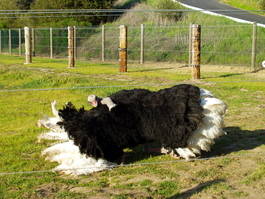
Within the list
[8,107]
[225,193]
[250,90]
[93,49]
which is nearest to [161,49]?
[93,49]

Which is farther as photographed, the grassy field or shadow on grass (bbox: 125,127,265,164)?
shadow on grass (bbox: 125,127,265,164)

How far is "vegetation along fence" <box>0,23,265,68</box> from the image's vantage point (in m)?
19.5

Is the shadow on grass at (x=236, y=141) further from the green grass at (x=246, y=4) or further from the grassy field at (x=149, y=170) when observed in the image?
the green grass at (x=246, y=4)

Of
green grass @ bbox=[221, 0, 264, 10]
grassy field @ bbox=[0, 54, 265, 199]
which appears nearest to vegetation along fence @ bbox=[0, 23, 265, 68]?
grassy field @ bbox=[0, 54, 265, 199]

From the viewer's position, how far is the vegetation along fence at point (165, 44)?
770 inches

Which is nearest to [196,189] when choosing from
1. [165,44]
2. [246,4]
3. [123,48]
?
[123,48]

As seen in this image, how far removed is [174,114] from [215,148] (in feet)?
4.13

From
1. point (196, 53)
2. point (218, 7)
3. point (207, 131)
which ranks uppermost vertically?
point (218, 7)

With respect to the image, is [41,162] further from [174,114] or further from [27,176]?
[174,114]

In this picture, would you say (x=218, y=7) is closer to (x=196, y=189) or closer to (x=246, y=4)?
(x=246, y=4)

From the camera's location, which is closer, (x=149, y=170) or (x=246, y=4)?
(x=149, y=170)

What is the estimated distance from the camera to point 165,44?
23.0 m

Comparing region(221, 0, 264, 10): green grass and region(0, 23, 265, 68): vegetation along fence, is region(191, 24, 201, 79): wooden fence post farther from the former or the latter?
region(221, 0, 264, 10): green grass

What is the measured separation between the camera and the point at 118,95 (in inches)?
252
